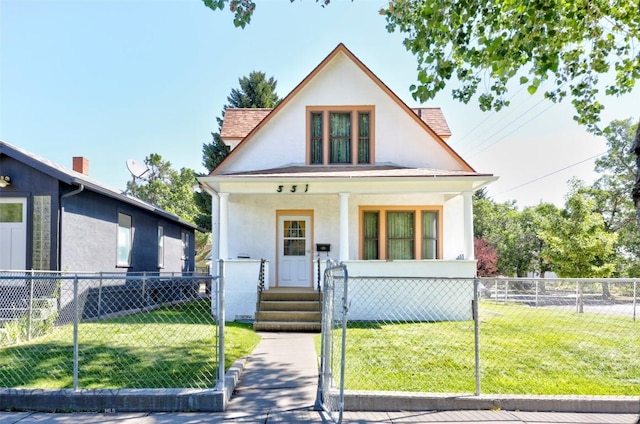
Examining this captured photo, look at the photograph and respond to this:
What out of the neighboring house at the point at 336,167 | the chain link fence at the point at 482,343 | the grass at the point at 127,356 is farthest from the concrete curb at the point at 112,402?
the neighboring house at the point at 336,167

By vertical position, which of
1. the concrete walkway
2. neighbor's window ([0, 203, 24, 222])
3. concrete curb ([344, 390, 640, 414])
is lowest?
the concrete walkway

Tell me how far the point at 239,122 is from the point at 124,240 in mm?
5620

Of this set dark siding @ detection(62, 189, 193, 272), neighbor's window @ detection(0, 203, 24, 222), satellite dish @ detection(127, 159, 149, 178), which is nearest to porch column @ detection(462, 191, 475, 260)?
dark siding @ detection(62, 189, 193, 272)

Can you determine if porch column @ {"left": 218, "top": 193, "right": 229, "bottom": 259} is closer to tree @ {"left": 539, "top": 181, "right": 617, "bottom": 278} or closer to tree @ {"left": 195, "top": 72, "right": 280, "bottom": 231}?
tree @ {"left": 539, "top": 181, "right": 617, "bottom": 278}

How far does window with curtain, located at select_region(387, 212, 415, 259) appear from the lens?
→ 41.9 feet

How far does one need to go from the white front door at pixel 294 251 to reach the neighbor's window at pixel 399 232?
1.71 metres

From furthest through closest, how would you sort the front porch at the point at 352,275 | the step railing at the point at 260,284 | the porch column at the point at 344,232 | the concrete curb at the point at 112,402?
the porch column at the point at 344,232 < the front porch at the point at 352,275 < the step railing at the point at 260,284 < the concrete curb at the point at 112,402

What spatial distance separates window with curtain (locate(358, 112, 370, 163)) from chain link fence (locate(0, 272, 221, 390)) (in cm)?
597

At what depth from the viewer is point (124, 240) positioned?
46.2ft

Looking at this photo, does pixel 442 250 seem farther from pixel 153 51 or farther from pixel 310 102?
pixel 153 51

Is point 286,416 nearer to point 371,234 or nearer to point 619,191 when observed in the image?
point 371,234

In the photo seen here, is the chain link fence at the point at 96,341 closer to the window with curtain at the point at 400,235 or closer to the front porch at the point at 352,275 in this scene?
the front porch at the point at 352,275

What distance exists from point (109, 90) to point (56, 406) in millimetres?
18073

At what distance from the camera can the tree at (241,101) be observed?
2853 cm
